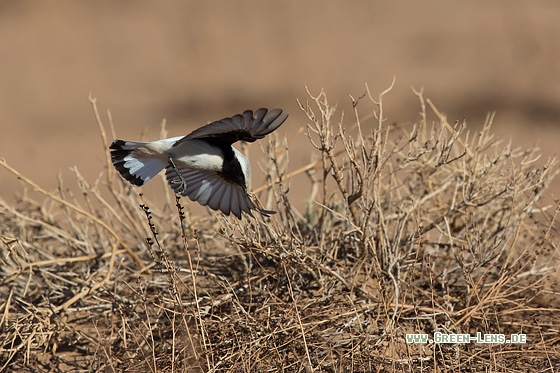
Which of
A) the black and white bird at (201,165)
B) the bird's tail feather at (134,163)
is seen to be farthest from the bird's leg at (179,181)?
the bird's tail feather at (134,163)

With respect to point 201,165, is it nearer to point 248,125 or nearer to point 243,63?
point 248,125

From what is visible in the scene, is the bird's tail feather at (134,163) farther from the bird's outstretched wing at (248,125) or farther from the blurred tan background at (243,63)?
the blurred tan background at (243,63)

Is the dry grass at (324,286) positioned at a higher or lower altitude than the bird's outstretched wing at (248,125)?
lower

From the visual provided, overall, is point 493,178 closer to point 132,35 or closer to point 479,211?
point 479,211

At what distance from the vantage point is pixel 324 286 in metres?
4.18

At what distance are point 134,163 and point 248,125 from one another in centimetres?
86

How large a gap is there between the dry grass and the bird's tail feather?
1.00 ft

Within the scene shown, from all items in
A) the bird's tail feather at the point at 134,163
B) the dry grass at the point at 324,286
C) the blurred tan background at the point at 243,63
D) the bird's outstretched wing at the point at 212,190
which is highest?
the blurred tan background at the point at 243,63

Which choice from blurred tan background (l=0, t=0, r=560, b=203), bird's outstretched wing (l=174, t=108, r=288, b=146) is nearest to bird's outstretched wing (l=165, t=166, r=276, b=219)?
bird's outstretched wing (l=174, t=108, r=288, b=146)

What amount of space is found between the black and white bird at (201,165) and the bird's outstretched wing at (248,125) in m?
0.01

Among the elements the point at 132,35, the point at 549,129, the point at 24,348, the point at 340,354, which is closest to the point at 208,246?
the point at 24,348

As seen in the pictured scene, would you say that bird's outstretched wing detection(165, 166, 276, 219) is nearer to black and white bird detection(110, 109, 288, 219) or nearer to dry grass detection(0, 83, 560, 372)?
black and white bird detection(110, 109, 288, 219)

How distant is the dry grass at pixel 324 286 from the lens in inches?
149

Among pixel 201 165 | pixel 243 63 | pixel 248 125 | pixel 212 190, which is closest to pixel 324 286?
pixel 212 190
